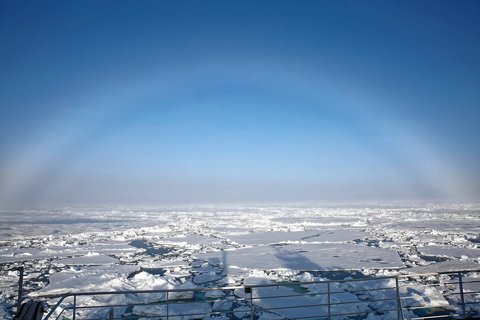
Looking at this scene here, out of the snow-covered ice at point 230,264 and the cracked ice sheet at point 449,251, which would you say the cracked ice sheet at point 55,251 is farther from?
the cracked ice sheet at point 449,251

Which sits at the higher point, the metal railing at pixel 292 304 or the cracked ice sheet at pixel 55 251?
the metal railing at pixel 292 304

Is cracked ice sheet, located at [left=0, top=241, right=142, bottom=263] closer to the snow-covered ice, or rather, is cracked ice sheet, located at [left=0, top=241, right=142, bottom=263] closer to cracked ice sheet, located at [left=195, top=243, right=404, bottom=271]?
the snow-covered ice

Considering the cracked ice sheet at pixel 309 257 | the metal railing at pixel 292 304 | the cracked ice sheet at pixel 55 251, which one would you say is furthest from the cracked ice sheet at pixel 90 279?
the cracked ice sheet at pixel 55 251

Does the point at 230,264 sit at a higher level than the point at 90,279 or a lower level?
lower

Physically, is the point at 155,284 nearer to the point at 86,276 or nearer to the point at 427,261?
the point at 86,276

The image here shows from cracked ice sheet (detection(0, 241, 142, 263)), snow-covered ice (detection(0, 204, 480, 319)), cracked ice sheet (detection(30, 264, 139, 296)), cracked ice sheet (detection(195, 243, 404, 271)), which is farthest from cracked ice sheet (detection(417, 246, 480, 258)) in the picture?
cracked ice sheet (detection(0, 241, 142, 263))

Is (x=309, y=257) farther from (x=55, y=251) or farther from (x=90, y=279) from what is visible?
(x=55, y=251)

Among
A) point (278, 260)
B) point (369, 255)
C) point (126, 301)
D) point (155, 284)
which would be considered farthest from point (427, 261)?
point (126, 301)

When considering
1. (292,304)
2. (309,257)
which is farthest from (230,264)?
(292,304)
